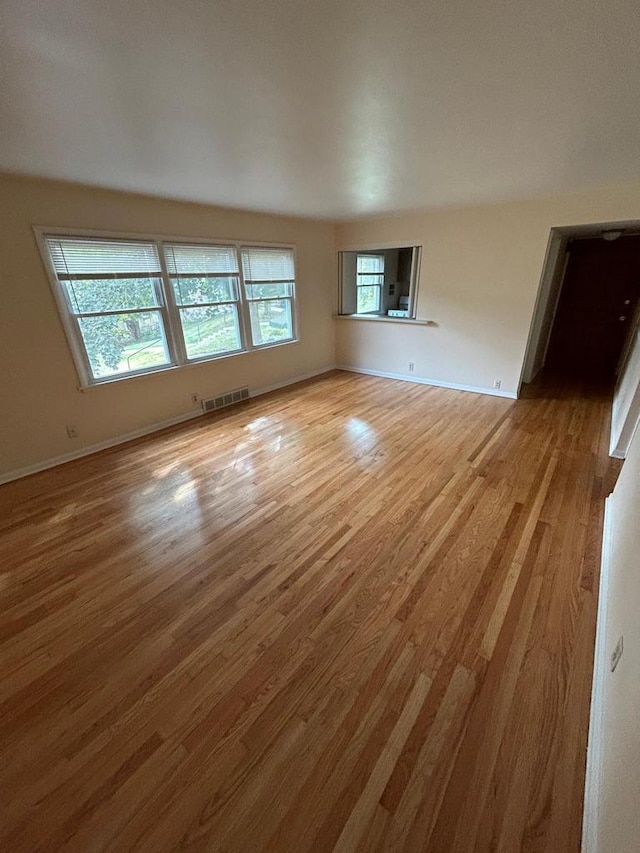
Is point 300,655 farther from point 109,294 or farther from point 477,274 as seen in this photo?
point 477,274

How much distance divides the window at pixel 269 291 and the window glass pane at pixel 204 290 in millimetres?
249

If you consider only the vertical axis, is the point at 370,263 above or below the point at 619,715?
above

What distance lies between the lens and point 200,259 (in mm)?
3984

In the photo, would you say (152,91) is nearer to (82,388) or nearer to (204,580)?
(204,580)

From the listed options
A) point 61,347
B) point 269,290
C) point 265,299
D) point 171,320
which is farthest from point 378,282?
point 61,347

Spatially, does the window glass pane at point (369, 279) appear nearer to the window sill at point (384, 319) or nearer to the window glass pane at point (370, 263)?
the window glass pane at point (370, 263)

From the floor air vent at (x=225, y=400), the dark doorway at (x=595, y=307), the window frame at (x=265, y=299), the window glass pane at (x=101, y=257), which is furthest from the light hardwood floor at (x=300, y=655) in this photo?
the dark doorway at (x=595, y=307)


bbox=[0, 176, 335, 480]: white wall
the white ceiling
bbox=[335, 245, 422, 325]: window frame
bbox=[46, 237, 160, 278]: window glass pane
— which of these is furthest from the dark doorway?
bbox=[46, 237, 160, 278]: window glass pane

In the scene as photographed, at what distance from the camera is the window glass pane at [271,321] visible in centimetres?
481

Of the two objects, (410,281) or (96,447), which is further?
(410,281)

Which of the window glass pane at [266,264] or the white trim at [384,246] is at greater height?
the white trim at [384,246]

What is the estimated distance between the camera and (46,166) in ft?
7.95

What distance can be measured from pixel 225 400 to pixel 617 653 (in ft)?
14.1

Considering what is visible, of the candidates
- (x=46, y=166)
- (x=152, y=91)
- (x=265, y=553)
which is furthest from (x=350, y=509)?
(x=46, y=166)
